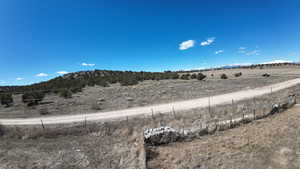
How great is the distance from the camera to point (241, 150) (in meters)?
7.24

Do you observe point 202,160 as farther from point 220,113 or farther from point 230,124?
point 220,113

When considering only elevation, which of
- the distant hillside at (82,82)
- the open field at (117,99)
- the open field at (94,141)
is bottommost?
the open field at (94,141)

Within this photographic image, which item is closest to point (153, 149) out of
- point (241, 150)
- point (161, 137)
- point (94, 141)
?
point (161, 137)

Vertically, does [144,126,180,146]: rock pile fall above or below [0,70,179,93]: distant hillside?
below

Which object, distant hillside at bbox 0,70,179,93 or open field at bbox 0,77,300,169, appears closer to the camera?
open field at bbox 0,77,300,169

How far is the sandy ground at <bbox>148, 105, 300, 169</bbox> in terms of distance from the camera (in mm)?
6324

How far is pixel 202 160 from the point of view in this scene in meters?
6.88

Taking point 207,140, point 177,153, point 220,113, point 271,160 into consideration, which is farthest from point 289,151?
point 220,113

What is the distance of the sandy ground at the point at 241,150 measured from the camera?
6324mm

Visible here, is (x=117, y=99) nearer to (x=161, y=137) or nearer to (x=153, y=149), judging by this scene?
(x=161, y=137)

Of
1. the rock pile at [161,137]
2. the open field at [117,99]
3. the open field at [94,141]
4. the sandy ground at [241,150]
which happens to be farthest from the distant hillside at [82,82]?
the sandy ground at [241,150]

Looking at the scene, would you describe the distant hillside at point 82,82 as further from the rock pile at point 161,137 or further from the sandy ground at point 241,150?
the sandy ground at point 241,150

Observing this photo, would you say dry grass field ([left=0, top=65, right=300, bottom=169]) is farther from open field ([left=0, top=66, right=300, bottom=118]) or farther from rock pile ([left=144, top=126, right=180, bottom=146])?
open field ([left=0, top=66, right=300, bottom=118])

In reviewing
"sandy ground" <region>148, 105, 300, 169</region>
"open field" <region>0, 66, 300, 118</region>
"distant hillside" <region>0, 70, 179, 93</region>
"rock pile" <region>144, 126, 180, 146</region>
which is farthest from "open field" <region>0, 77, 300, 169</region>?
"distant hillside" <region>0, 70, 179, 93</region>
